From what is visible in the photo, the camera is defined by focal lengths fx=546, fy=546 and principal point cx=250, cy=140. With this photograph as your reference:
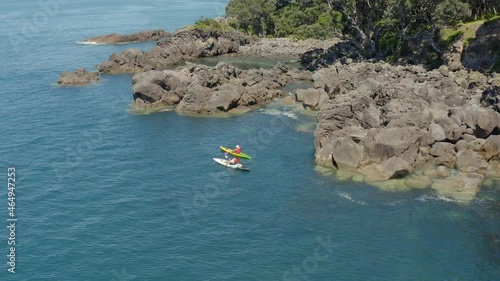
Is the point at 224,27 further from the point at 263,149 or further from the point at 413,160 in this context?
the point at 413,160

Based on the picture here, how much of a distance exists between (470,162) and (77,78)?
9219 centimetres

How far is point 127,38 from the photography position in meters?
190

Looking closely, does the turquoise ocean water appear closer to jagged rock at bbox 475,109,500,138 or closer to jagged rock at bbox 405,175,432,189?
jagged rock at bbox 405,175,432,189

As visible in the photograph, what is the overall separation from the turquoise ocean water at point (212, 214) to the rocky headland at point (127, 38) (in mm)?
96925

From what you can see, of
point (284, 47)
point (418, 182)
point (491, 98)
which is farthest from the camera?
point (284, 47)

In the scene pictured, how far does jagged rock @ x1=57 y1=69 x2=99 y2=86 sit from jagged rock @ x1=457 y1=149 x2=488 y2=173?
295 ft

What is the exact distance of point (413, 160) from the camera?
7081cm

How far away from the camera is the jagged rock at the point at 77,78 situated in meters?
127

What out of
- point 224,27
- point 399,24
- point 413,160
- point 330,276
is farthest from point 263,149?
point 224,27

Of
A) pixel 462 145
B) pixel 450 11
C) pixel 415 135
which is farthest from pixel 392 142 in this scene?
pixel 450 11

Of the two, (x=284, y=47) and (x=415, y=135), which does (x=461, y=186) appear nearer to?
(x=415, y=135)

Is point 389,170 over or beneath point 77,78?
over

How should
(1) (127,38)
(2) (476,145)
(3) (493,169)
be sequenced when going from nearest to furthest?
Answer: (3) (493,169) < (2) (476,145) < (1) (127,38)

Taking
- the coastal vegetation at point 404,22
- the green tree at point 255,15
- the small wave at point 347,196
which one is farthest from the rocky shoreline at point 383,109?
the green tree at point 255,15
